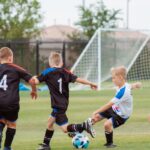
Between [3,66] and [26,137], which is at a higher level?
[3,66]

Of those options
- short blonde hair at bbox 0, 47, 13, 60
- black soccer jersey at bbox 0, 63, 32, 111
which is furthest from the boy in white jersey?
short blonde hair at bbox 0, 47, 13, 60

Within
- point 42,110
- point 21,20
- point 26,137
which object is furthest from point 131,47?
point 26,137

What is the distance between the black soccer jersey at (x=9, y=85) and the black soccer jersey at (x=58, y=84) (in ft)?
2.04

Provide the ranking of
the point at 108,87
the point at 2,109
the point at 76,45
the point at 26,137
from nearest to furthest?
the point at 2,109 < the point at 26,137 < the point at 108,87 < the point at 76,45

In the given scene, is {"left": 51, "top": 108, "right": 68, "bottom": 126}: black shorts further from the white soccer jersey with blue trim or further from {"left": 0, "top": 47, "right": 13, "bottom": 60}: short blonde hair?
{"left": 0, "top": 47, "right": 13, "bottom": 60}: short blonde hair

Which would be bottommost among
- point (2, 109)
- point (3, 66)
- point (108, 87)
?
point (108, 87)

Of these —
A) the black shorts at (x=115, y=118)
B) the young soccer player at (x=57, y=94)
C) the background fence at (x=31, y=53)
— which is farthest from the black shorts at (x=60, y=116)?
the background fence at (x=31, y=53)

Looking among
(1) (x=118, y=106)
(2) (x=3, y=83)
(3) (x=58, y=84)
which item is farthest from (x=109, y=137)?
(2) (x=3, y=83)

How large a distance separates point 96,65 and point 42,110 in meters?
11.7

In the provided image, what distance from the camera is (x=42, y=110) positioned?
18.5 m

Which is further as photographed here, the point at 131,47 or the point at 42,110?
the point at 131,47

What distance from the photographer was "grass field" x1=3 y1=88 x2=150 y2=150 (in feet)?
37.8

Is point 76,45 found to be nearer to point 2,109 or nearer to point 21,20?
point 21,20

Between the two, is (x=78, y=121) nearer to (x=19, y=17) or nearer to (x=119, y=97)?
(x=119, y=97)
